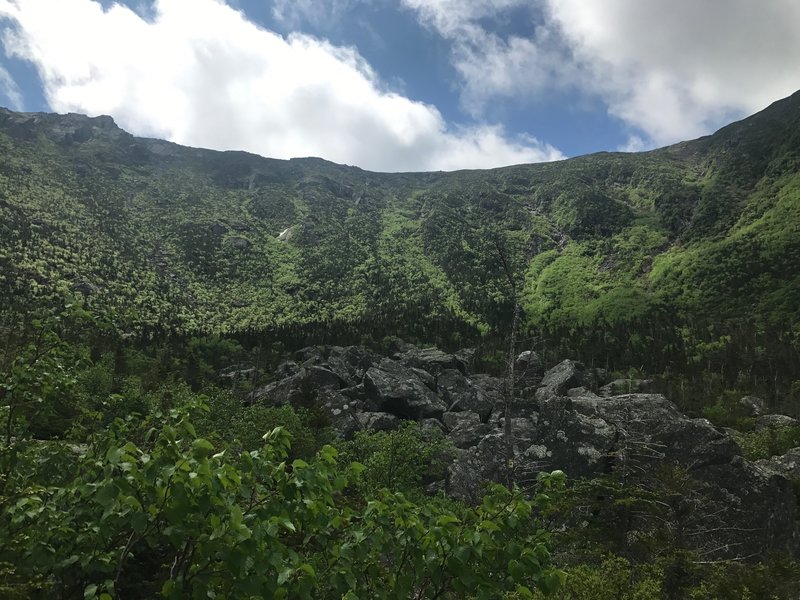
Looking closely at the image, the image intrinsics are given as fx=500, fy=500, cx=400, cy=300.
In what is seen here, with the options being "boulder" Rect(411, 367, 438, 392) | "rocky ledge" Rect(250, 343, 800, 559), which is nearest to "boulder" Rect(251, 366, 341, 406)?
"rocky ledge" Rect(250, 343, 800, 559)

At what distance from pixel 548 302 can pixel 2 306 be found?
144765 millimetres

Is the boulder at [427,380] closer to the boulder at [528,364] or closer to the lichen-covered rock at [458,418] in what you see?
the lichen-covered rock at [458,418]

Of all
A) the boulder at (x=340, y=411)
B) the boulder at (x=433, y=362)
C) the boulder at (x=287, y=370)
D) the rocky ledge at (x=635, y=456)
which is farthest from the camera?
the boulder at (x=433, y=362)

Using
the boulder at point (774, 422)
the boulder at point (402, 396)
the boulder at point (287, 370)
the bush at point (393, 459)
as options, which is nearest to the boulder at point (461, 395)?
the boulder at point (402, 396)

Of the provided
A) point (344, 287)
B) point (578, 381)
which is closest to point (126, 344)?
point (578, 381)

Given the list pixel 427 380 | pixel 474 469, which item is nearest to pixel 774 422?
pixel 427 380

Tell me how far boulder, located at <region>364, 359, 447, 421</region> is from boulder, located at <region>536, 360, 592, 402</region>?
47.9 ft

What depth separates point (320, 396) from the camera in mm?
52906

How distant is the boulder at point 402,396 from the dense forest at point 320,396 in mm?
3058

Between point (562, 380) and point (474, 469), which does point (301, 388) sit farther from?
point (562, 380)

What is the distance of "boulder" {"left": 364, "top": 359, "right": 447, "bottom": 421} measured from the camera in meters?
54.5

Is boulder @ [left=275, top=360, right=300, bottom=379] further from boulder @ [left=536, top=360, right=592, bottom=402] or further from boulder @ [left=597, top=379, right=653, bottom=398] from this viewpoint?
boulder @ [left=597, top=379, right=653, bottom=398]

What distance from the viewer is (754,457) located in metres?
47.2

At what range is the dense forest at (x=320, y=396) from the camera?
14.2 ft
